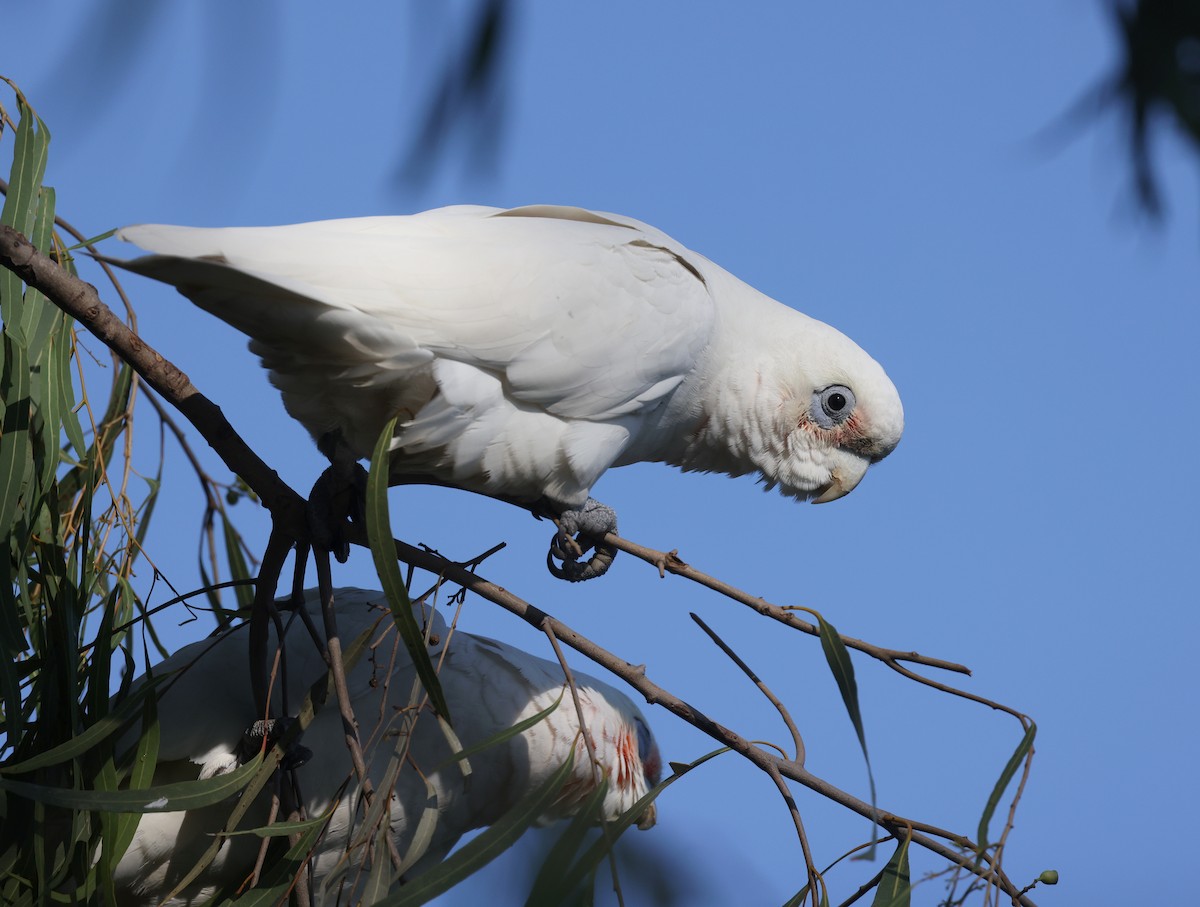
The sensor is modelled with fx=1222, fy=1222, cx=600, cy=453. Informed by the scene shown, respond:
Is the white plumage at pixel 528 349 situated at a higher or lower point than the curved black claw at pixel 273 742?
higher

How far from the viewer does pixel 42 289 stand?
1.45m

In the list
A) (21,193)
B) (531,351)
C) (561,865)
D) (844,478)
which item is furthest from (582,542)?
(21,193)

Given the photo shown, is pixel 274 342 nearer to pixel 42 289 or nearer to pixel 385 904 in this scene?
pixel 42 289

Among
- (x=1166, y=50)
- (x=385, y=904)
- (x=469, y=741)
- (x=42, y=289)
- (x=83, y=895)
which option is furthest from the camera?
(x=469, y=741)

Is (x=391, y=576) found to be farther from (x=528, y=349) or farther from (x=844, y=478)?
(x=844, y=478)

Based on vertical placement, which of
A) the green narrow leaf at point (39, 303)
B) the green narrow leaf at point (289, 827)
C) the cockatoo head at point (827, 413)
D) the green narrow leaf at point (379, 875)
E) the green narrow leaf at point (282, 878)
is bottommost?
the green narrow leaf at point (379, 875)

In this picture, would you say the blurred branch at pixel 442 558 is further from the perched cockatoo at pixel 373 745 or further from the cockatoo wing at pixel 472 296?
the perched cockatoo at pixel 373 745

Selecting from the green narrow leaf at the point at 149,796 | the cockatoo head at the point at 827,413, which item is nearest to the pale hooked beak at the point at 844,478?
the cockatoo head at the point at 827,413

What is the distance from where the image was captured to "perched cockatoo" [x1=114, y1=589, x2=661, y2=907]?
1.84m

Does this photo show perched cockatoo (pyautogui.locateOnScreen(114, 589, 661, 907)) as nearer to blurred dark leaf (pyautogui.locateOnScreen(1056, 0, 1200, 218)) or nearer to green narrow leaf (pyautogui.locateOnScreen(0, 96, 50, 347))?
green narrow leaf (pyautogui.locateOnScreen(0, 96, 50, 347))

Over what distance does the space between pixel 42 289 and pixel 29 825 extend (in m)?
0.72

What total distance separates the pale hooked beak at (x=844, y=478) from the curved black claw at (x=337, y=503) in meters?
0.86

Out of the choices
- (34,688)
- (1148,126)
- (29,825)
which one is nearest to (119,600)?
(34,688)

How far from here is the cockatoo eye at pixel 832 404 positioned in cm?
208
